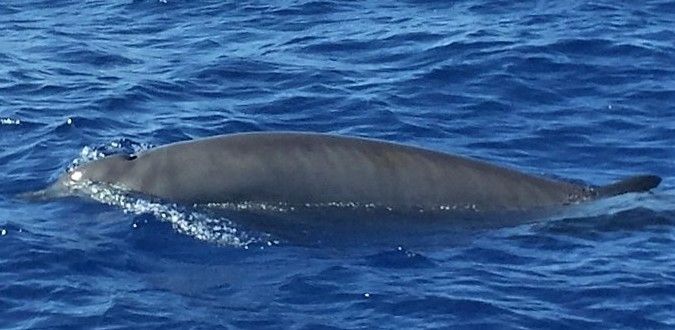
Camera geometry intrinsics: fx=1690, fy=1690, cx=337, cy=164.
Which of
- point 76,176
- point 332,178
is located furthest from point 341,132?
point 76,176

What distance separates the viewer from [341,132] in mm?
19891

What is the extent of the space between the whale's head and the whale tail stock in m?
4.67

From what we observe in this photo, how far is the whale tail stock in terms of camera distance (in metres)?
16.5

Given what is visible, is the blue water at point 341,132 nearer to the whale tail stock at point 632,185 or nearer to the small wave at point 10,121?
the small wave at point 10,121

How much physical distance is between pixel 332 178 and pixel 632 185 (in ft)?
9.78

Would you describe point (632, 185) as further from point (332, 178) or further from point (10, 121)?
point (10, 121)

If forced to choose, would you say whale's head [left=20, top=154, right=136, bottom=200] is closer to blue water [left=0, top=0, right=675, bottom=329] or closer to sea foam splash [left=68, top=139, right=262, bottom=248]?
sea foam splash [left=68, top=139, right=262, bottom=248]

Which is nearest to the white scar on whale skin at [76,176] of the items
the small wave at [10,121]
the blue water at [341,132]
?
the blue water at [341,132]

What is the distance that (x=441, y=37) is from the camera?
24.5 metres

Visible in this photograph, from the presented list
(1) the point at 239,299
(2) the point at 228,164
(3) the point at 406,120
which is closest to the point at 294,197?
(2) the point at 228,164

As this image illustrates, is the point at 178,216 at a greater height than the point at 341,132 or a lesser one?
greater

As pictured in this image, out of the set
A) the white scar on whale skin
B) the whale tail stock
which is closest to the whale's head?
the white scar on whale skin

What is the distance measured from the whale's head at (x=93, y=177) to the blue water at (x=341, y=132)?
0.82 ft

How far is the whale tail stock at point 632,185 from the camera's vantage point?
16547 mm
